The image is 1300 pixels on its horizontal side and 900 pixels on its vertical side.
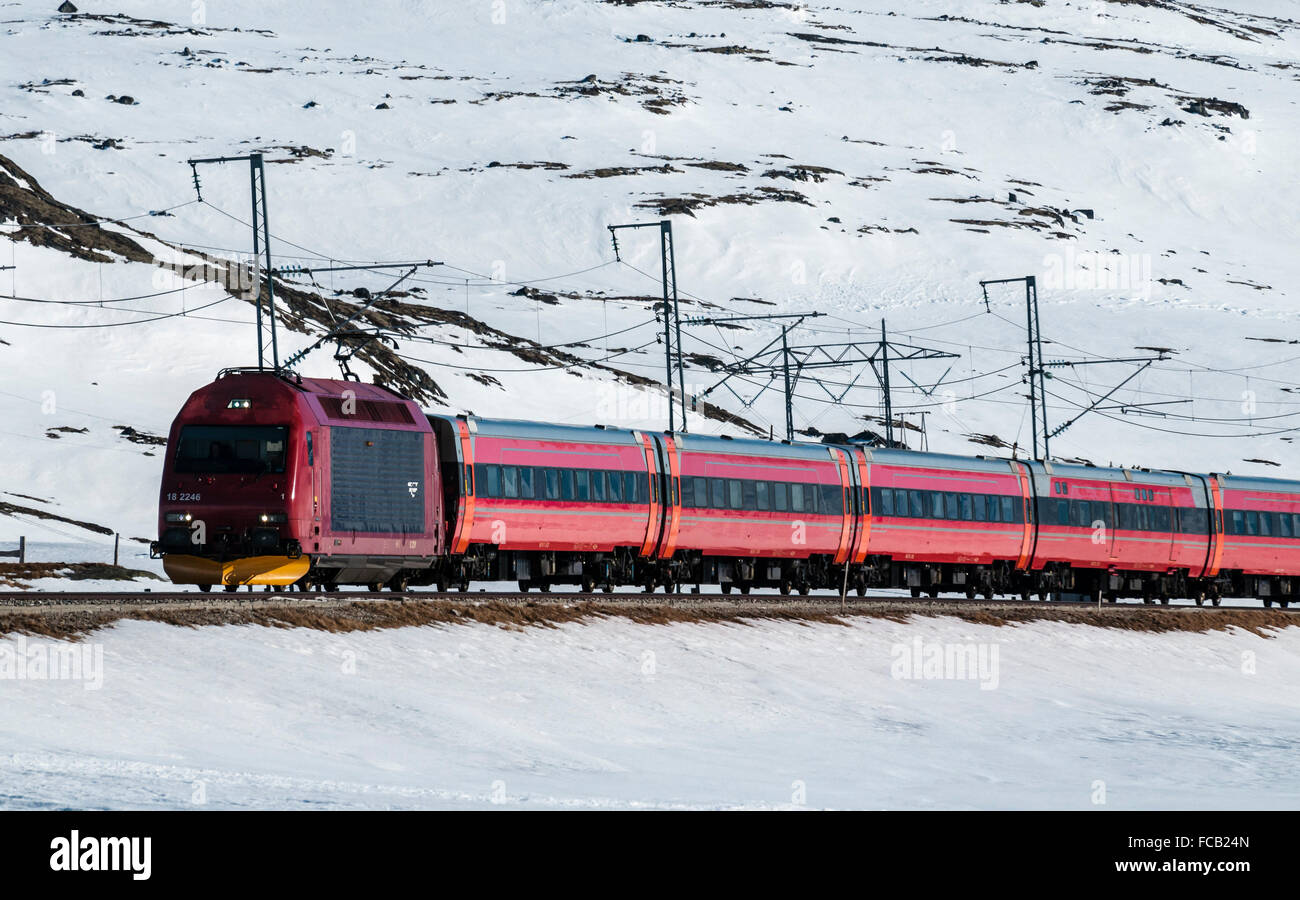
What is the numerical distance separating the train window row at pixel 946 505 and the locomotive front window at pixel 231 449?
2040 cm

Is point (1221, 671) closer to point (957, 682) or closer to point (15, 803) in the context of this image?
point (957, 682)

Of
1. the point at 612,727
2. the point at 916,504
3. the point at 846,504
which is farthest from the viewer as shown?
the point at 916,504

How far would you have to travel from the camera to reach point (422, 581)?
40.7m

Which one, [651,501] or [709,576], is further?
[709,576]

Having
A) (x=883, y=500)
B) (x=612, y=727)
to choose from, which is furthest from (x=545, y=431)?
(x=612, y=727)

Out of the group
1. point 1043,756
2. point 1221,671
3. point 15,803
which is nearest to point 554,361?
point 1221,671

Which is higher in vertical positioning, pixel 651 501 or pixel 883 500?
pixel 651 501

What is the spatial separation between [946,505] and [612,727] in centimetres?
2598

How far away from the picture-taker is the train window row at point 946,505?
169ft

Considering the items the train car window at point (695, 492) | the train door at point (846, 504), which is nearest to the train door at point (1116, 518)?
the train door at point (846, 504)

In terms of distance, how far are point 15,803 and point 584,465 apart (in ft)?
86.5

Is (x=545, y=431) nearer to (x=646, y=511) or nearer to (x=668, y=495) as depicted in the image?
(x=646, y=511)

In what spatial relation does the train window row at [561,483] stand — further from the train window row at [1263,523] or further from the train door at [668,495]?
the train window row at [1263,523]

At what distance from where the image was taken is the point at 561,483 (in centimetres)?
4278
